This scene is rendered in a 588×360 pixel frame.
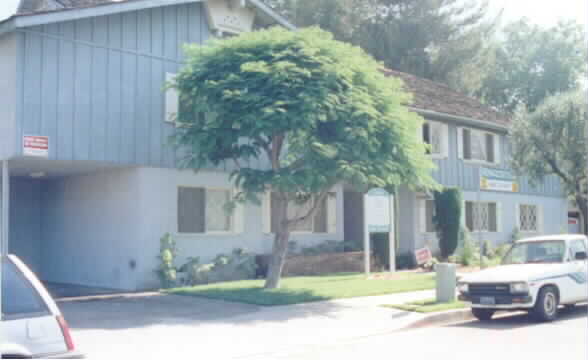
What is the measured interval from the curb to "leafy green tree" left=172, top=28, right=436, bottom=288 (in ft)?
10.1

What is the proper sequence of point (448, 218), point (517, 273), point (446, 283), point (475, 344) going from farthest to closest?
point (448, 218), point (446, 283), point (517, 273), point (475, 344)

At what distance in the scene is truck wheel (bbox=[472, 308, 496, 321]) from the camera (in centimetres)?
1237

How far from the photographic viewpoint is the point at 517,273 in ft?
39.4

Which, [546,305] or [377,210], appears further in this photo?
[377,210]

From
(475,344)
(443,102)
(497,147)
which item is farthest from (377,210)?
(497,147)

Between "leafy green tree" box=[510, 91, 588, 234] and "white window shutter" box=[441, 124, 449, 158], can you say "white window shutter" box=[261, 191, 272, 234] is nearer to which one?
"white window shutter" box=[441, 124, 449, 158]

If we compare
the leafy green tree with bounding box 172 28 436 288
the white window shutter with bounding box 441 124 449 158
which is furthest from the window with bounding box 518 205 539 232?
the leafy green tree with bounding box 172 28 436 288

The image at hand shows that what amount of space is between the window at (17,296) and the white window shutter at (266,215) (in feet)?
47.8

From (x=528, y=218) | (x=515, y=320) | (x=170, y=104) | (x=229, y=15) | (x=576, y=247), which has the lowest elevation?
(x=515, y=320)

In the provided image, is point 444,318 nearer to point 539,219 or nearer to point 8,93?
point 8,93

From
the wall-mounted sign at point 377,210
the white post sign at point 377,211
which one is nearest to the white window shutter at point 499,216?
the white post sign at point 377,211

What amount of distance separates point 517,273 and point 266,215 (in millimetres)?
9726

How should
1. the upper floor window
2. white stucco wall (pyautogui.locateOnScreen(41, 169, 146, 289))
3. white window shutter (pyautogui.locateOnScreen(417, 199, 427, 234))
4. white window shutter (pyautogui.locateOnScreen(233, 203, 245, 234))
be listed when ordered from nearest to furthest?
white stucco wall (pyautogui.locateOnScreen(41, 169, 146, 289)) → white window shutter (pyautogui.locateOnScreen(233, 203, 245, 234)) → white window shutter (pyautogui.locateOnScreen(417, 199, 427, 234)) → the upper floor window

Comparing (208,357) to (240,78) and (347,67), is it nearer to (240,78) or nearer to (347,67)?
(240,78)
